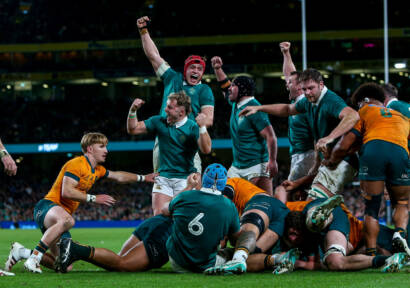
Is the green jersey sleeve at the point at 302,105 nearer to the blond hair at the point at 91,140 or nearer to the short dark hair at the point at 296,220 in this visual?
the short dark hair at the point at 296,220

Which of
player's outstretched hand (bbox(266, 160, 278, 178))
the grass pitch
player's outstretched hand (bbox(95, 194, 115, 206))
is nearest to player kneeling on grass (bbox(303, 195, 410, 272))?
the grass pitch

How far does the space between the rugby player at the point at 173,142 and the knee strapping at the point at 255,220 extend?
4.64ft

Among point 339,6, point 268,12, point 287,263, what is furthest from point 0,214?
point 287,263

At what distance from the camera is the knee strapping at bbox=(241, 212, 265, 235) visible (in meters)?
6.87

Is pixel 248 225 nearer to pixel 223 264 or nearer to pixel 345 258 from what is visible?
pixel 223 264

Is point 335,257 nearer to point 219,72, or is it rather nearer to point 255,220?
point 255,220

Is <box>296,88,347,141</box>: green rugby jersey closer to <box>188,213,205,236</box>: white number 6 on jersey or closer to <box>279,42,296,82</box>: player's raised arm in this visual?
<box>279,42,296,82</box>: player's raised arm

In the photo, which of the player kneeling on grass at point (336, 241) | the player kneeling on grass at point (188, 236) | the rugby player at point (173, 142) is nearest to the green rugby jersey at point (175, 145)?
the rugby player at point (173, 142)

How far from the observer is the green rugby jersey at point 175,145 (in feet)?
27.0

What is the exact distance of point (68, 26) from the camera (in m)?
41.4

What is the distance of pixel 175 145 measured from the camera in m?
8.30

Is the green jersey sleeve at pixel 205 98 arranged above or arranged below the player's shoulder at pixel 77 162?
above

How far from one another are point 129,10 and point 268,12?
9.51m

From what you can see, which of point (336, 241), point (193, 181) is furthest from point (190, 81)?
point (336, 241)
